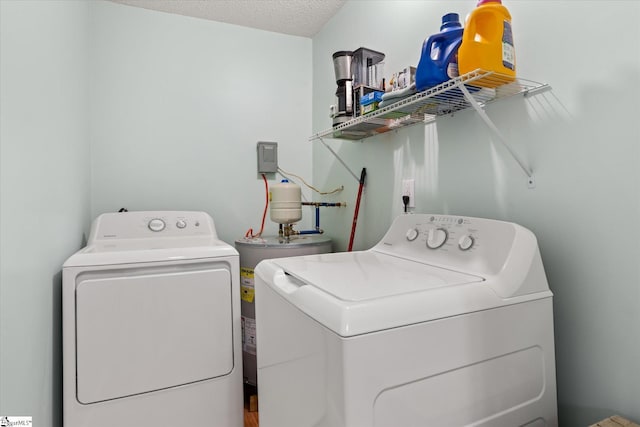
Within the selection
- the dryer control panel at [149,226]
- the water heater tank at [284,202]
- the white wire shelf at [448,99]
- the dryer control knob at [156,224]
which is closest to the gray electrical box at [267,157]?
the water heater tank at [284,202]

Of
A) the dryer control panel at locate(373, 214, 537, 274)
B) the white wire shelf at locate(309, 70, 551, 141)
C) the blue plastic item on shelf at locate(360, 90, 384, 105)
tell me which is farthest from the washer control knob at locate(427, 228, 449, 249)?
the blue plastic item on shelf at locate(360, 90, 384, 105)

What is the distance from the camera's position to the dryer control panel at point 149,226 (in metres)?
1.92

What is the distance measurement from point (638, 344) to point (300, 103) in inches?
94.4

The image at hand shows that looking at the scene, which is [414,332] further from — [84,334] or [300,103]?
[300,103]

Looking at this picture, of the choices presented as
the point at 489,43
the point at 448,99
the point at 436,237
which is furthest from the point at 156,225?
the point at 489,43

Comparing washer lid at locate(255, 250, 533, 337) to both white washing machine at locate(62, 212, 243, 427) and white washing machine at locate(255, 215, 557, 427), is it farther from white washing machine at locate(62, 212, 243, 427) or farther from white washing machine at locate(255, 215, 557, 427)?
white washing machine at locate(62, 212, 243, 427)

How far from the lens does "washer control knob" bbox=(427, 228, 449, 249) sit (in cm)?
120

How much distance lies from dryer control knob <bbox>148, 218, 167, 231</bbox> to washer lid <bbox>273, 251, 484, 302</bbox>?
3.69 feet

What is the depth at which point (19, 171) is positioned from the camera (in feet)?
3.18

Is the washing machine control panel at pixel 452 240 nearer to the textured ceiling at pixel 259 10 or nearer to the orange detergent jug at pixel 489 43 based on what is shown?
the orange detergent jug at pixel 489 43

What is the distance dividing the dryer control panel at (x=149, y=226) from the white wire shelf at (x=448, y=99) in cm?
103

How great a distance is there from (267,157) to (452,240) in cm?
173

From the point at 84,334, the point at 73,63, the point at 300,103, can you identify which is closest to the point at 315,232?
the point at 300,103

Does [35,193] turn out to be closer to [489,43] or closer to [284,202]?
[284,202]
